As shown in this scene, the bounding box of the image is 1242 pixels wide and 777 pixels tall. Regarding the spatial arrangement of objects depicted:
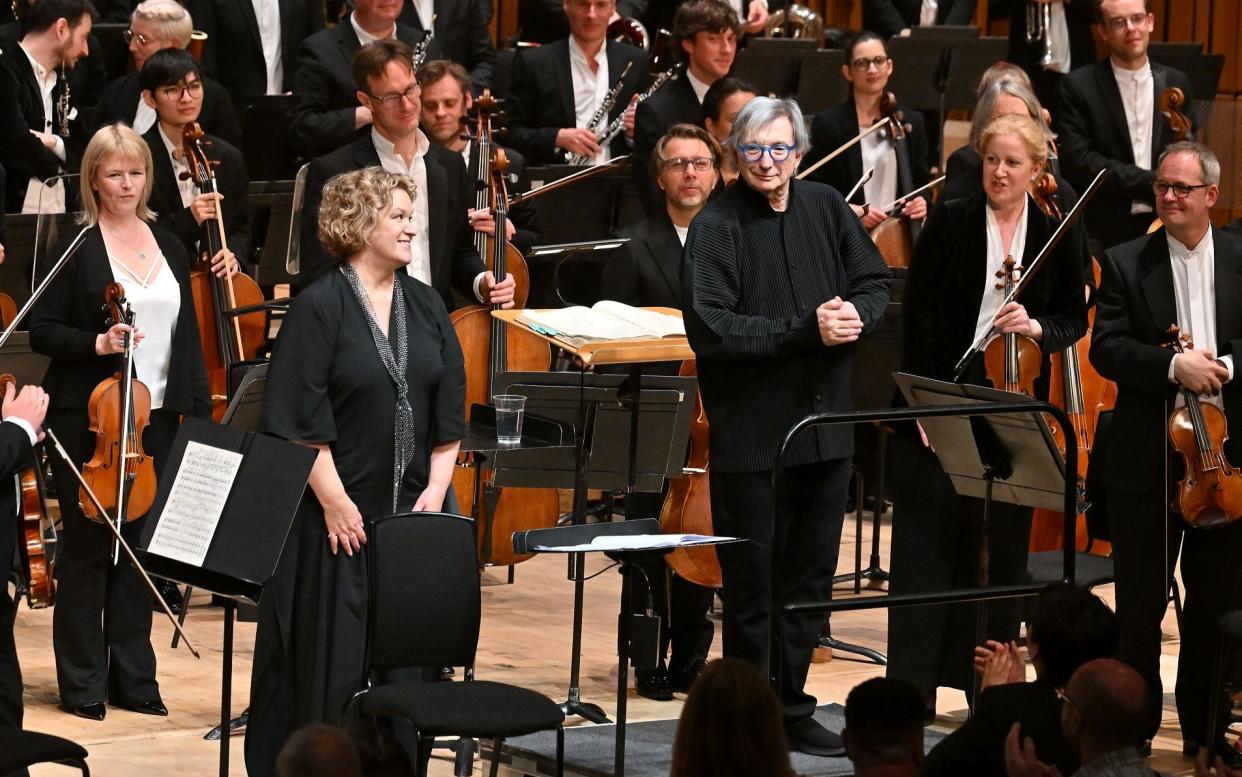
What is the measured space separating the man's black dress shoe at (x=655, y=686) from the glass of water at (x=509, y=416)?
3.21 feet

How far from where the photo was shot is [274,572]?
4.12 metres

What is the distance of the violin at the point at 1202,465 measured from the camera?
4.64 meters

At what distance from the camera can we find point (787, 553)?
447 centimetres

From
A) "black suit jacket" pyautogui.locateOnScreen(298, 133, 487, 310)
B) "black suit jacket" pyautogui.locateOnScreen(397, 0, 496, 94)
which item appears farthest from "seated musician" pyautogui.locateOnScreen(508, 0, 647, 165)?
"black suit jacket" pyautogui.locateOnScreen(298, 133, 487, 310)

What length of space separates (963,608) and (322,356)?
1.82 m

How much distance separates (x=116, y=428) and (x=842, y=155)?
2.80 metres

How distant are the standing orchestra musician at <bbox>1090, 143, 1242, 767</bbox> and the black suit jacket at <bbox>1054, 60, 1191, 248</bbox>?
94.0 inches

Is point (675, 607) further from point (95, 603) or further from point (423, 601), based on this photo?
point (95, 603)

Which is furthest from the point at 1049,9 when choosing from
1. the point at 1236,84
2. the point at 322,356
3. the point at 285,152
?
the point at 322,356

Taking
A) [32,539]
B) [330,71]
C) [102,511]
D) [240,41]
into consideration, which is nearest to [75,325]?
[102,511]

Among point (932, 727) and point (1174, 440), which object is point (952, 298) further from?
point (932, 727)

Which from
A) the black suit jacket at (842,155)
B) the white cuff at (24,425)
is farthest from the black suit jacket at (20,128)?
the white cuff at (24,425)

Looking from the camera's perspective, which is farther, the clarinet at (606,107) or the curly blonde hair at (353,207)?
the clarinet at (606,107)

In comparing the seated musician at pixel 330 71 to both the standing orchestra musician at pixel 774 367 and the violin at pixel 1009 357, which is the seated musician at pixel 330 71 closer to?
the standing orchestra musician at pixel 774 367
